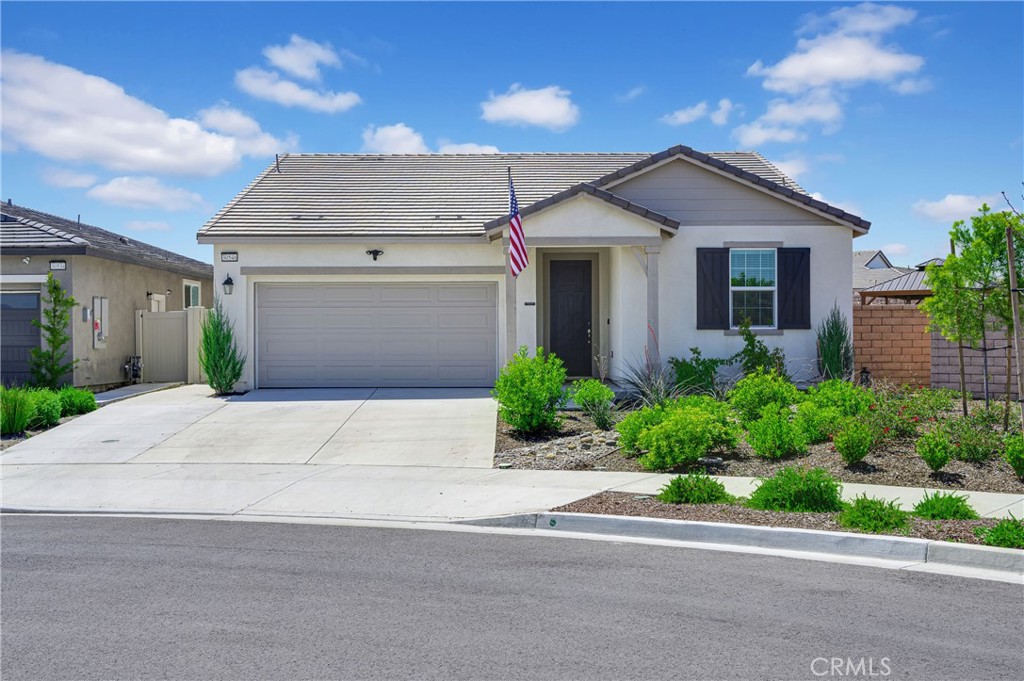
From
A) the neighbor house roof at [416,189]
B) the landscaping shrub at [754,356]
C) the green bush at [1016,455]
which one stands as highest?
the neighbor house roof at [416,189]

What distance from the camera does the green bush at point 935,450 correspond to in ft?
31.0

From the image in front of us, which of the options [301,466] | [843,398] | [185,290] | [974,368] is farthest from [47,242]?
[974,368]

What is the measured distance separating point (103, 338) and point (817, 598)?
17312 mm

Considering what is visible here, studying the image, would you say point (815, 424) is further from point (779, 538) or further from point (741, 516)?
point (779, 538)

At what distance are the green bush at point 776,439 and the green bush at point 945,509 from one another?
258cm

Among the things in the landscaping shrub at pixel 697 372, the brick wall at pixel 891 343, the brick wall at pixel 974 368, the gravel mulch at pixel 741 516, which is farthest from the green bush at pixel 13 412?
the brick wall at pixel 974 368

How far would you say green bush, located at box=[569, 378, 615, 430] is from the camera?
1284cm

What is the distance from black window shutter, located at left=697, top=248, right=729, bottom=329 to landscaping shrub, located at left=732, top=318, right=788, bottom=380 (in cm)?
51

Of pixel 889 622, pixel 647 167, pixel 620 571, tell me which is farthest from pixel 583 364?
pixel 889 622

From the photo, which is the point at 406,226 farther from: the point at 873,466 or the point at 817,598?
the point at 817,598

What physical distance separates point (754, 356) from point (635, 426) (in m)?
5.61

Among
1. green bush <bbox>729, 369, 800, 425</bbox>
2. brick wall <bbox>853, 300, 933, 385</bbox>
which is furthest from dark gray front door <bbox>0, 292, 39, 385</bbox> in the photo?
brick wall <bbox>853, 300, 933, 385</bbox>

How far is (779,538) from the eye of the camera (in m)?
7.33
